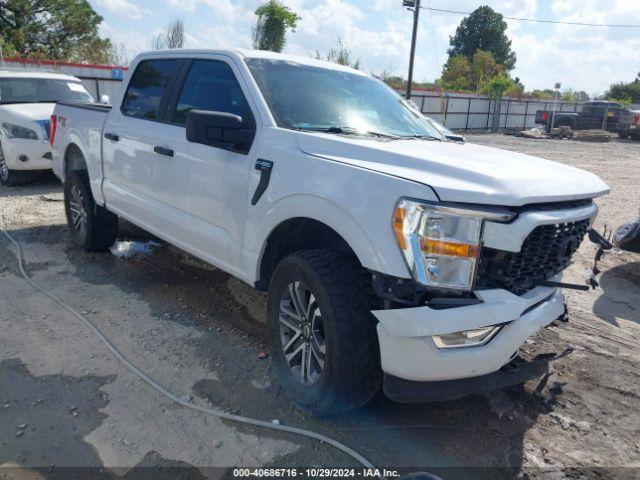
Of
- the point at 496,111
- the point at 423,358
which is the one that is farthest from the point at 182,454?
the point at 496,111

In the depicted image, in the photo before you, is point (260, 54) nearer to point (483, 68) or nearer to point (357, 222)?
point (357, 222)

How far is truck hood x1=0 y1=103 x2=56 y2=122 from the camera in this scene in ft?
28.1

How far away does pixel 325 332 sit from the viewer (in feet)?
9.20

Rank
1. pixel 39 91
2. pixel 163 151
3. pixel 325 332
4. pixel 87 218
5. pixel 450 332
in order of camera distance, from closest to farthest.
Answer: pixel 450 332 < pixel 325 332 < pixel 163 151 < pixel 87 218 < pixel 39 91

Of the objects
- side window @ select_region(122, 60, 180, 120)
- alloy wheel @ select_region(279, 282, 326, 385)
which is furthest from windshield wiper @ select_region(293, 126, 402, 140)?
side window @ select_region(122, 60, 180, 120)

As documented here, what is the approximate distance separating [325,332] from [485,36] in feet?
237

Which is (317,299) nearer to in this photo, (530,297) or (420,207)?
(420,207)

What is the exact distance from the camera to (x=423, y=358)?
2.49 m

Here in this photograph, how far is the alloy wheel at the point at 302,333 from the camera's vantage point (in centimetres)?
299

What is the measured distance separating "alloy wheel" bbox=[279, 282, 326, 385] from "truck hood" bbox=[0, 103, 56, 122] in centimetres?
719

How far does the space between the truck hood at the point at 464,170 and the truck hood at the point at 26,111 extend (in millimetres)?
7146

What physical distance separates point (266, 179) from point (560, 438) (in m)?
2.20

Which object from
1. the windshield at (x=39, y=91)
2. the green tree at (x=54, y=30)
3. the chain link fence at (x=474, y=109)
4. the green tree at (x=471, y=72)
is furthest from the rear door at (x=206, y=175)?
the green tree at (x=471, y=72)

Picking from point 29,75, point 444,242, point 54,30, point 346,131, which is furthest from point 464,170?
point 54,30
